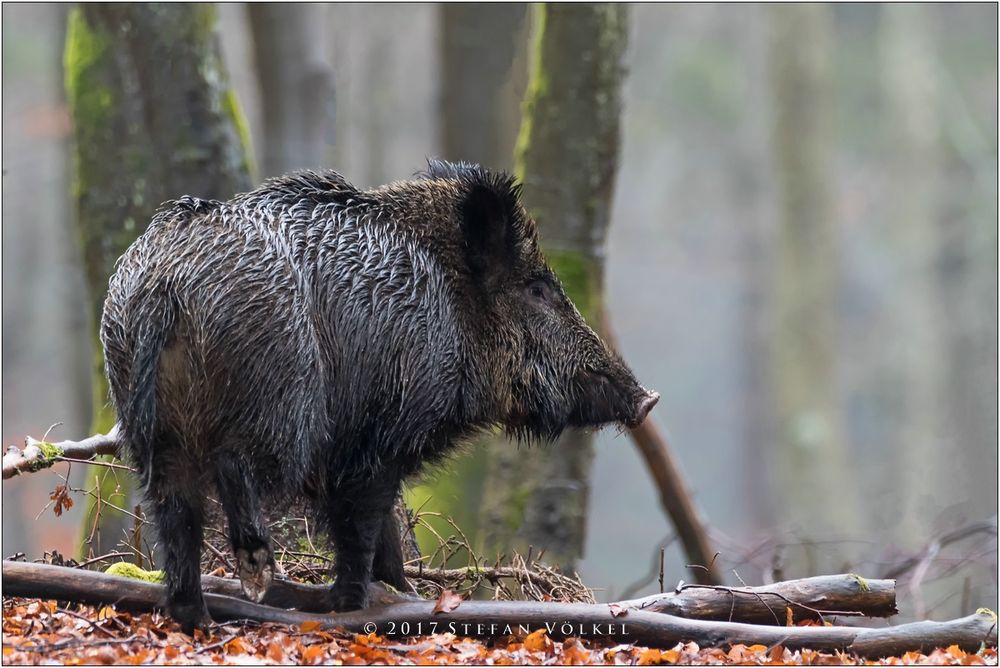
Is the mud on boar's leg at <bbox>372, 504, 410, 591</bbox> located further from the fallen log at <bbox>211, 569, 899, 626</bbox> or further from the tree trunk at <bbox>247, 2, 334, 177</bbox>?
the tree trunk at <bbox>247, 2, 334, 177</bbox>

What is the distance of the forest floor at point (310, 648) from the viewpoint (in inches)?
193

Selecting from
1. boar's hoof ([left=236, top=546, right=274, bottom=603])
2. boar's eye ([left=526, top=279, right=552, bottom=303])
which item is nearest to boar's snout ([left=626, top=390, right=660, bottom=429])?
boar's eye ([left=526, top=279, right=552, bottom=303])

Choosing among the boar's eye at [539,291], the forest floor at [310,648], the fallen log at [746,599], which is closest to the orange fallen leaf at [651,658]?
the forest floor at [310,648]

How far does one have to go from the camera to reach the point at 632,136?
1367 inches

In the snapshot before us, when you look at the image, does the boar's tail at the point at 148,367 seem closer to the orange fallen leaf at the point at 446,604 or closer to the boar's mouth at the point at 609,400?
the orange fallen leaf at the point at 446,604

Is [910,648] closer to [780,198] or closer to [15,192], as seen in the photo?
[780,198]

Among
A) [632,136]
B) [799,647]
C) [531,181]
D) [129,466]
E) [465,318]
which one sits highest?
[632,136]

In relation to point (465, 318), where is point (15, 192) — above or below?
above

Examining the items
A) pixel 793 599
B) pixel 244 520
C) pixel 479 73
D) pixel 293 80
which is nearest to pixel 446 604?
pixel 244 520

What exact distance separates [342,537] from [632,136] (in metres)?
30.1

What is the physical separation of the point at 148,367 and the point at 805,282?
59.6 ft

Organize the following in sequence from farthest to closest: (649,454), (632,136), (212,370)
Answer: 1. (632,136)
2. (649,454)
3. (212,370)

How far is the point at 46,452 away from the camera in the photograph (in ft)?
18.4

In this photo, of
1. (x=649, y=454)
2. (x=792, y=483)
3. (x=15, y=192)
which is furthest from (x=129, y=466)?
(x=15, y=192)
